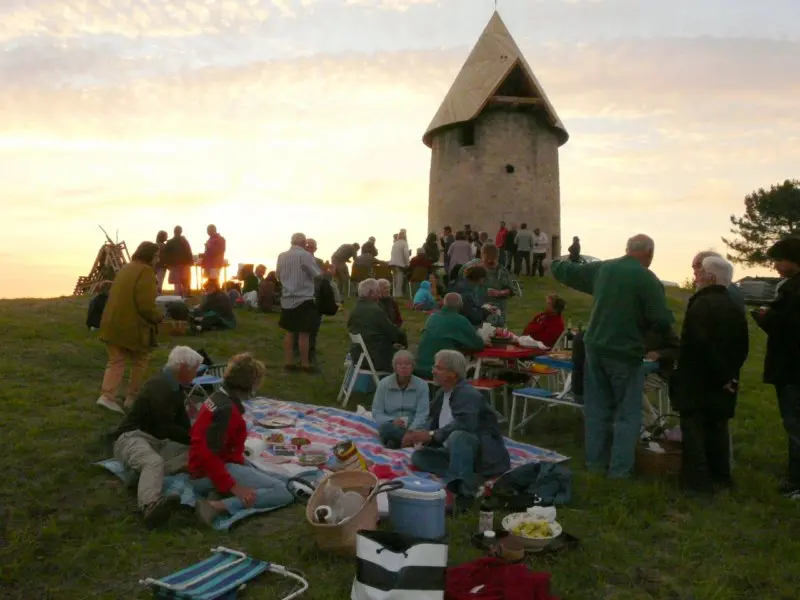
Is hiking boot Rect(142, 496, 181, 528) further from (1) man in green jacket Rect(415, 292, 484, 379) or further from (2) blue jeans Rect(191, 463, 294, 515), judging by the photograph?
(1) man in green jacket Rect(415, 292, 484, 379)

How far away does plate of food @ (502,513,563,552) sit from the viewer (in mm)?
4637

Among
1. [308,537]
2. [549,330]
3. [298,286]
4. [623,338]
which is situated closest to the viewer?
[308,537]

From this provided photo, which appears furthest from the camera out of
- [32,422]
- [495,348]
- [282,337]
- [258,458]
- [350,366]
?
[282,337]

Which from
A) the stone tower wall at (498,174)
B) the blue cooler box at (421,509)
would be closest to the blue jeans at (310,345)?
the blue cooler box at (421,509)

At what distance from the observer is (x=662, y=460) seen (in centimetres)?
614

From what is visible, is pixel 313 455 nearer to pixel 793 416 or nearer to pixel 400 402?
pixel 400 402

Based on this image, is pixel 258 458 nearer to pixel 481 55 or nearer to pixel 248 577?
pixel 248 577

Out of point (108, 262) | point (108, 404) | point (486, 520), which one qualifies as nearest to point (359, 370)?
point (108, 404)

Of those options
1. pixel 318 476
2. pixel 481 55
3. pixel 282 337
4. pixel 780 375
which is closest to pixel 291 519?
pixel 318 476

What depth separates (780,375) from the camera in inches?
229

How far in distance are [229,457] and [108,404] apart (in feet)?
9.23

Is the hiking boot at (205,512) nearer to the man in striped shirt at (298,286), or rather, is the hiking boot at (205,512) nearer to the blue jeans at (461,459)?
the blue jeans at (461,459)

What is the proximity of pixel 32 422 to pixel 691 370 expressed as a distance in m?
6.08

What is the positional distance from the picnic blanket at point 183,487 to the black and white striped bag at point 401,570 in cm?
158
